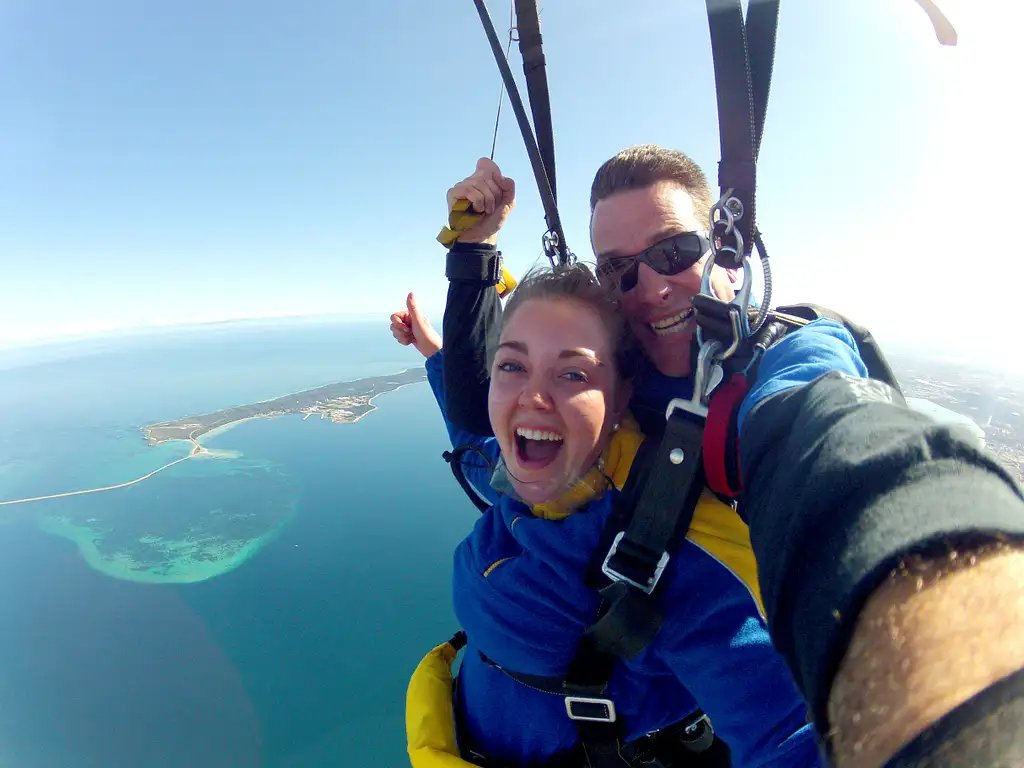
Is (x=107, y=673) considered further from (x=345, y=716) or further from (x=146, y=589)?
(x=345, y=716)

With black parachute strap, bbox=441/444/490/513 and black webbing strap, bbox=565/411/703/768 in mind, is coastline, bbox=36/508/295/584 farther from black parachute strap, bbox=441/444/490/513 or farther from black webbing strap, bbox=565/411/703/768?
black webbing strap, bbox=565/411/703/768

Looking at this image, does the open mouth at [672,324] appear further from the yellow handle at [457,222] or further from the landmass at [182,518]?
the landmass at [182,518]

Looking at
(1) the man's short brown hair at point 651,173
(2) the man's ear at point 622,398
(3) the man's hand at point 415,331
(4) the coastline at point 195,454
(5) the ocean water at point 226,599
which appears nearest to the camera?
(2) the man's ear at point 622,398

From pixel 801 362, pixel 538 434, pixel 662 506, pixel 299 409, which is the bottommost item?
pixel 299 409

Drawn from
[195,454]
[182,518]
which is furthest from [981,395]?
[195,454]

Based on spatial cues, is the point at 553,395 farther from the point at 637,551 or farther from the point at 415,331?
the point at 415,331

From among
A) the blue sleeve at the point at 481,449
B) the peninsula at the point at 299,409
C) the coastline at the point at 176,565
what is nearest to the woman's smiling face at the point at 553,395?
the blue sleeve at the point at 481,449
